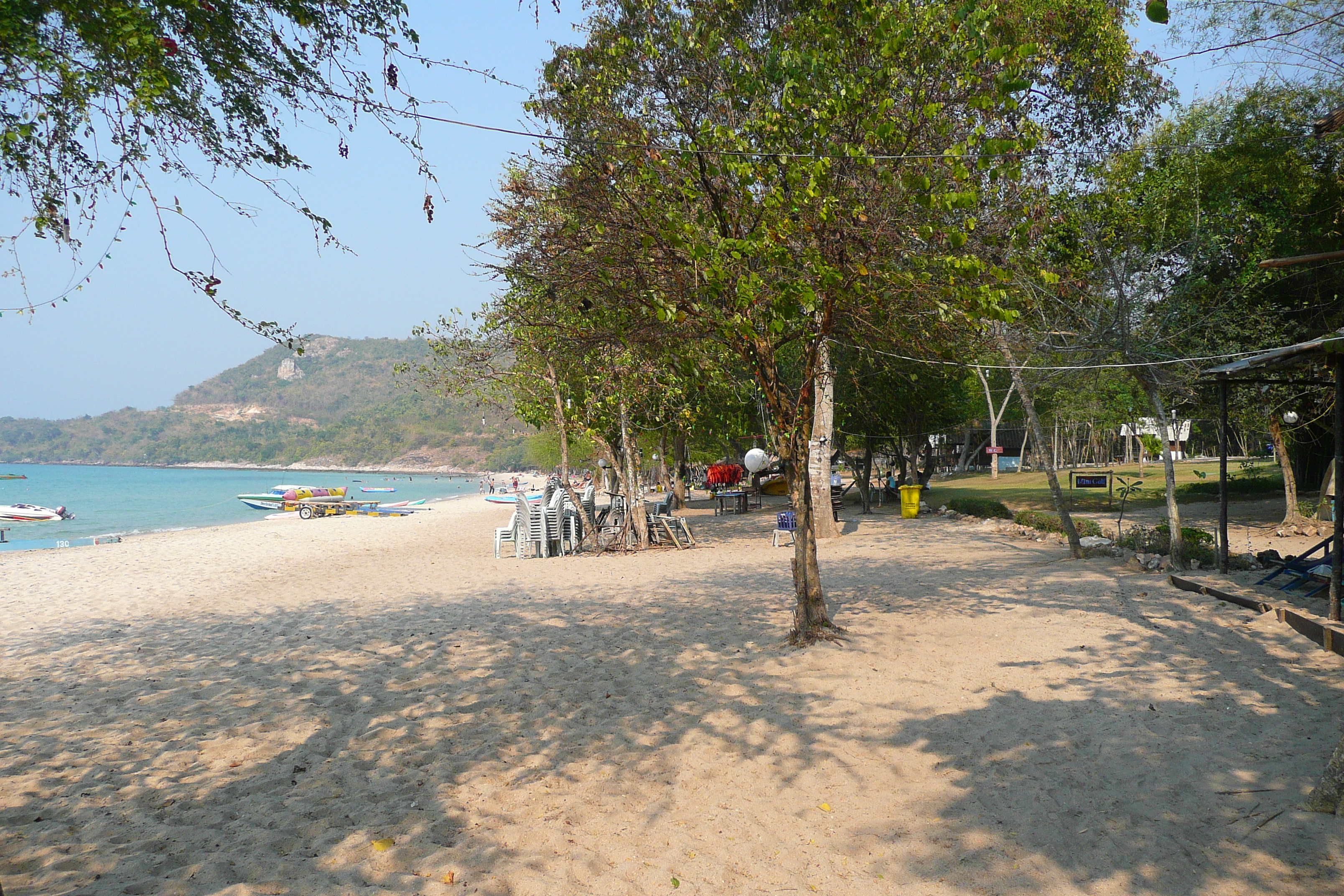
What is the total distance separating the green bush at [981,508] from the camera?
17812 millimetres

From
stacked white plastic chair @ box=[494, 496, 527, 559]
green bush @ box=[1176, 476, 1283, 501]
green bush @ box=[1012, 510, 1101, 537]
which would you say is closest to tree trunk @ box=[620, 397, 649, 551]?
stacked white plastic chair @ box=[494, 496, 527, 559]

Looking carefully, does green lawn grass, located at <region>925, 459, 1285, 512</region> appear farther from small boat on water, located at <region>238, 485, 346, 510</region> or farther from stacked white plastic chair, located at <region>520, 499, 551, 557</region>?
small boat on water, located at <region>238, 485, 346, 510</region>

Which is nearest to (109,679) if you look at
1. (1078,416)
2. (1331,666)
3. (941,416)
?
(1331,666)

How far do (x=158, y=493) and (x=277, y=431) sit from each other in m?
75.3

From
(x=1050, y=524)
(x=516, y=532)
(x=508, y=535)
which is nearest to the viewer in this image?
(x=1050, y=524)

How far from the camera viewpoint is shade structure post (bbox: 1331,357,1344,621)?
5852 mm

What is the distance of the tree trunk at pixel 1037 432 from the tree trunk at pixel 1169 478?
120cm

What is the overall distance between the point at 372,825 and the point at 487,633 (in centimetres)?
430

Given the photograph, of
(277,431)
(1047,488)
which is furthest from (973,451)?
(277,431)

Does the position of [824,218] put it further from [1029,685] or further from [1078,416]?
[1078,416]

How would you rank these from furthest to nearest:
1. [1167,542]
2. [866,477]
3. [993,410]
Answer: [993,410] → [866,477] → [1167,542]

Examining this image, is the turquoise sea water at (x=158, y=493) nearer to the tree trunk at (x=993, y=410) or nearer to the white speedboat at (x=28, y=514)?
the white speedboat at (x=28, y=514)

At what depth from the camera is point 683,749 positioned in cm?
498

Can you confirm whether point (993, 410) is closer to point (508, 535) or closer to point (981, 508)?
point (981, 508)
